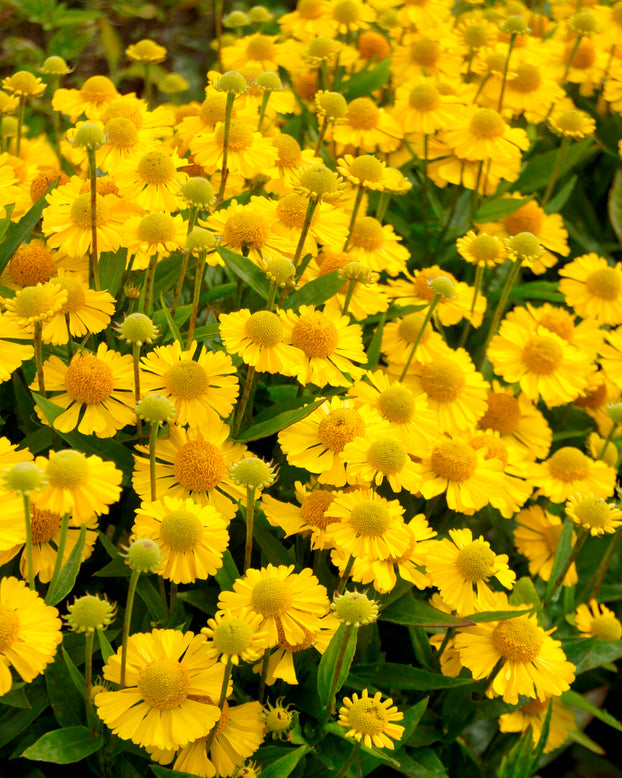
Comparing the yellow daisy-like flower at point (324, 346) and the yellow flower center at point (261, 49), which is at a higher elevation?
the yellow flower center at point (261, 49)

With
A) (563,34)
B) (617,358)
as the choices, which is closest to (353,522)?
(617,358)

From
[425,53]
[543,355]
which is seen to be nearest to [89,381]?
[543,355]

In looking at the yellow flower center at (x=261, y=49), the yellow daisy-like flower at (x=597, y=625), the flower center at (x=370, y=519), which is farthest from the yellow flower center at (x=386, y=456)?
the yellow flower center at (x=261, y=49)

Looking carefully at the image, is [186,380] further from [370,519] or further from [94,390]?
[370,519]

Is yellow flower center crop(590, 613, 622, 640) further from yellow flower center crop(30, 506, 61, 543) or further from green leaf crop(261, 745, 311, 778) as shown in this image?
yellow flower center crop(30, 506, 61, 543)

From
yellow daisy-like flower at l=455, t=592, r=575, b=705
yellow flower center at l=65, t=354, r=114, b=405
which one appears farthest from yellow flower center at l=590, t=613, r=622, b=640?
yellow flower center at l=65, t=354, r=114, b=405

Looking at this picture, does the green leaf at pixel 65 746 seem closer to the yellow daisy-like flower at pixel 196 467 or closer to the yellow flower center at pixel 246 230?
the yellow daisy-like flower at pixel 196 467
